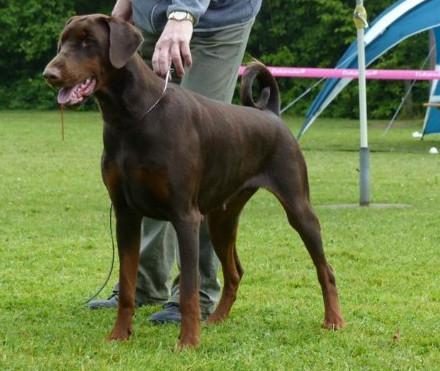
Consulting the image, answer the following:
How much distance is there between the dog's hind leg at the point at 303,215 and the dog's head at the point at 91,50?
111 centimetres

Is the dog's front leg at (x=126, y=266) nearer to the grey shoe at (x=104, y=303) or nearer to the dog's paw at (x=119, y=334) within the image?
the dog's paw at (x=119, y=334)

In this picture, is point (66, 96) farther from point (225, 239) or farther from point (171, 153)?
point (225, 239)

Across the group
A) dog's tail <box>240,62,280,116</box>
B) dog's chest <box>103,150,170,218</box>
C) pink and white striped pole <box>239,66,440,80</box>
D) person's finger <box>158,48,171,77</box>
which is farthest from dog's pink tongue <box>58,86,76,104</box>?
pink and white striped pole <box>239,66,440,80</box>

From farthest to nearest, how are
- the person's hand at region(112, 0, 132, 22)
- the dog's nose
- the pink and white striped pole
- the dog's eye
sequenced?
the pink and white striped pole → the person's hand at region(112, 0, 132, 22) → the dog's eye → the dog's nose

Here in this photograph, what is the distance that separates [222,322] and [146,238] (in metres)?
0.72

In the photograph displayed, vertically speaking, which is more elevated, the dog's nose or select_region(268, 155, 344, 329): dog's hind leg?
the dog's nose

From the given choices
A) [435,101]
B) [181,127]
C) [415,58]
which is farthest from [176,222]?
[415,58]

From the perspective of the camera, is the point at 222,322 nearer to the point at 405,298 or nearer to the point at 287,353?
the point at 287,353

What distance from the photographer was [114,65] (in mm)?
4223

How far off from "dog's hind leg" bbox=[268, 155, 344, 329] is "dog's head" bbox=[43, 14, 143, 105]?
3.64 feet

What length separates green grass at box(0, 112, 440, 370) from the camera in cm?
437

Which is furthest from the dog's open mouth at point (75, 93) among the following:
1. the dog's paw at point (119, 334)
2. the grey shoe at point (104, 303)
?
the grey shoe at point (104, 303)

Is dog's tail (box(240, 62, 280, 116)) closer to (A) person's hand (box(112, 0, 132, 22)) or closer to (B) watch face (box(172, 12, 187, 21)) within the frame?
(B) watch face (box(172, 12, 187, 21))

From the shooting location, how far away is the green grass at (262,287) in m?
4.37
